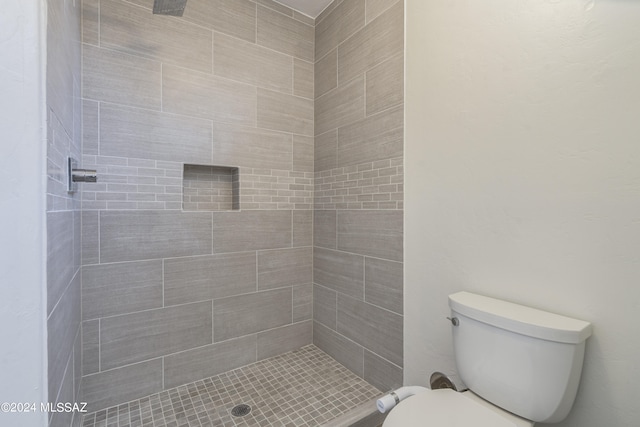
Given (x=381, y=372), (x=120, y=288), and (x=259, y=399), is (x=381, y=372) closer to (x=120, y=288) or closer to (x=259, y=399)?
(x=259, y=399)

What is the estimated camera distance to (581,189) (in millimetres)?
917

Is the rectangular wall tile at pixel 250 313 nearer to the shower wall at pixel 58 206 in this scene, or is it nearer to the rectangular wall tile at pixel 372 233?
the rectangular wall tile at pixel 372 233

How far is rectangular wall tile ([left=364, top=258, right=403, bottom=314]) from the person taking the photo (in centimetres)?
155

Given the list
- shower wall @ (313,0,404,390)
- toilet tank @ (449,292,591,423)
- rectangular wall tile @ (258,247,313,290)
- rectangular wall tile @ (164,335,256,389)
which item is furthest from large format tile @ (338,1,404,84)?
rectangular wall tile @ (164,335,256,389)

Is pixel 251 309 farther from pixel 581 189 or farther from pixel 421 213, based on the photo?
pixel 581 189

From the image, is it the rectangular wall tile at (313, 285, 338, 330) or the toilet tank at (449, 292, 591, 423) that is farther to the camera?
the rectangular wall tile at (313, 285, 338, 330)

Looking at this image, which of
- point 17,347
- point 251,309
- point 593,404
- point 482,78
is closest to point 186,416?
point 251,309

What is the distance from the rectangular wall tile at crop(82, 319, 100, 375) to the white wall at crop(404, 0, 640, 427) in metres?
1.58

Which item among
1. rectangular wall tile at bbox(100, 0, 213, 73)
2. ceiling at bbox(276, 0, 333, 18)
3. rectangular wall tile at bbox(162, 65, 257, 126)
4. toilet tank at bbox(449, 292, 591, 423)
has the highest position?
ceiling at bbox(276, 0, 333, 18)

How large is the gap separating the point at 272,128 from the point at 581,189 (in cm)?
166

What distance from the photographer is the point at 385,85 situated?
162 cm

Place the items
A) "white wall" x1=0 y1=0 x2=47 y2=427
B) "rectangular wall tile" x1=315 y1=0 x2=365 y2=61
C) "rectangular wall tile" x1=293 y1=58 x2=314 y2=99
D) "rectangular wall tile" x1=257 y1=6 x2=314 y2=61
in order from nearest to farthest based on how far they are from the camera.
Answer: "white wall" x1=0 y1=0 x2=47 y2=427
"rectangular wall tile" x1=315 y1=0 x2=365 y2=61
"rectangular wall tile" x1=257 y1=6 x2=314 y2=61
"rectangular wall tile" x1=293 y1=58 x2=314 y2=99

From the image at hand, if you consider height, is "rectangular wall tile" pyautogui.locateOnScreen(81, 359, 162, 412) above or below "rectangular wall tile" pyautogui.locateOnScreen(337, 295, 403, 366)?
below

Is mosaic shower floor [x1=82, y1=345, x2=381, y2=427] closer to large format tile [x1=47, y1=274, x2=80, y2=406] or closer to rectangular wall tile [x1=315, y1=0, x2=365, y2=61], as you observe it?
large format tile [x1=47, y1=274, x2=80, y2=406]
